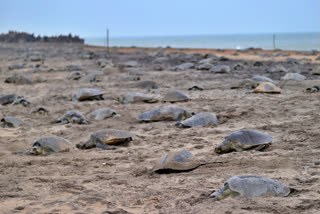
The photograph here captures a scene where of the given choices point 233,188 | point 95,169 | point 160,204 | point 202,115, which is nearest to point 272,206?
point 233,188

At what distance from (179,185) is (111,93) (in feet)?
20.9

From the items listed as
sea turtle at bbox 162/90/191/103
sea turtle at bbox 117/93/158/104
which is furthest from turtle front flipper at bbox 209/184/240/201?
sea turtle at bbox 117/93/158/104

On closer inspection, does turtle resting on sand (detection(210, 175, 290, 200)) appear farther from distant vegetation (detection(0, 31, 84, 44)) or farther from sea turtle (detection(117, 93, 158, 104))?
distant vegetation (detection(0, 31, 84, 44))

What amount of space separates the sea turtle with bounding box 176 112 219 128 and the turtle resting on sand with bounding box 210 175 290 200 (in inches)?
109

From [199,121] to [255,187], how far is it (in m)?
2.93

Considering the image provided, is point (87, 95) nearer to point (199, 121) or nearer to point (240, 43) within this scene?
point (199, 121)

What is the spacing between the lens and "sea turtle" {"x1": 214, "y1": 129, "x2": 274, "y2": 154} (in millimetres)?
4570

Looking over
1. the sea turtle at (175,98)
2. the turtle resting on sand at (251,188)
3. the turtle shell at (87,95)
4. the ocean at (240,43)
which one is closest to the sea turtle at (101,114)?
the sea turtle at (175,98)

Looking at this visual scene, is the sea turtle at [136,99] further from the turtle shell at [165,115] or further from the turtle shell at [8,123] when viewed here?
the turtle shell at [8,123]

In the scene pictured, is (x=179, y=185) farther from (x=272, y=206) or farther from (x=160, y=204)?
(x=272, y=206)

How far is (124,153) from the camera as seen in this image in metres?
4.96

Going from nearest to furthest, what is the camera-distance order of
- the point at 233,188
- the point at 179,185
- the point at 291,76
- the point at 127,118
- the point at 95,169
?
the point at 233,188
the point at 179,185
the point at 95,169
the point at 127,118
the point at 291,76

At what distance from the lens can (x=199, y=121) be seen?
605 cm

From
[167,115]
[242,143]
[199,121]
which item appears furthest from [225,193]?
[167,115]
